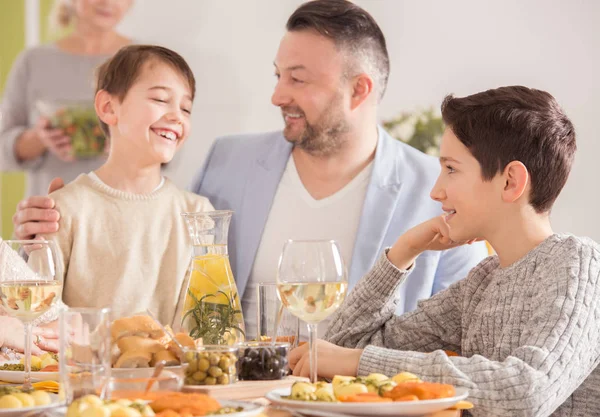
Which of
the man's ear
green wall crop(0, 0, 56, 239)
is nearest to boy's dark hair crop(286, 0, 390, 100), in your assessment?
the man's ear

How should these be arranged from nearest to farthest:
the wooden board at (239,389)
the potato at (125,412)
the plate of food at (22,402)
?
the potato at (125,412), the plate of food at (22,402), the wooden board at (239,389)

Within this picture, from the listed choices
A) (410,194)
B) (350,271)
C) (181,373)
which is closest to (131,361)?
(181,373)

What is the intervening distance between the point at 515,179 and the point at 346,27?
4.85ft

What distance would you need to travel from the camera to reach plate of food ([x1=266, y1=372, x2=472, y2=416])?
1098mm

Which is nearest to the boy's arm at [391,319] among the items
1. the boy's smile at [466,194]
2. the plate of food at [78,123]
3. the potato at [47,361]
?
the boy's smile at [466,194]

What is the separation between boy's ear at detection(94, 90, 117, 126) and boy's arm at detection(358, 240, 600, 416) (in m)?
1.45

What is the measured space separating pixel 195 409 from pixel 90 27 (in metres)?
4.34

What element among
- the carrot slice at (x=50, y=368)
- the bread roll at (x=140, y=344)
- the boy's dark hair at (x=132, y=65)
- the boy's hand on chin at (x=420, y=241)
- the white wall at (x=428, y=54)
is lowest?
the carrot slice at (x=50, y=368)

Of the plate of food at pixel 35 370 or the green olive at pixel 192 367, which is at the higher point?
the green olive at pixel 192 367

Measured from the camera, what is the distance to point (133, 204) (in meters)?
2.55

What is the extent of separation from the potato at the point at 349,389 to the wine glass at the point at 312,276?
12 cm

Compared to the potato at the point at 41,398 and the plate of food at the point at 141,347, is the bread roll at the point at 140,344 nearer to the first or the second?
the plate of food at the point at 141,347

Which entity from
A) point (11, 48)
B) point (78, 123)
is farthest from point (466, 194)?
point (11, 48)

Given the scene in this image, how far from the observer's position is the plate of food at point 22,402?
108 cm
